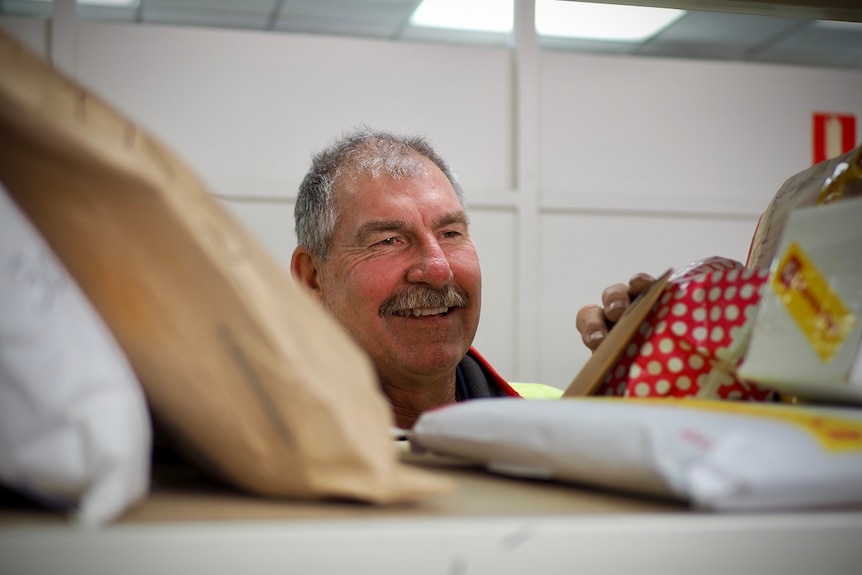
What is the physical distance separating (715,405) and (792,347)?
0.26 ft

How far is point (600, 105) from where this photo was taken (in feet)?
10.3

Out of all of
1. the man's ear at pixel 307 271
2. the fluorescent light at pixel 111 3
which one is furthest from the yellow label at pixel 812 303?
the fluorescent light at pixel 111 3

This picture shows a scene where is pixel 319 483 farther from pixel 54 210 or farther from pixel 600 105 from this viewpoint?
pixel 600 105

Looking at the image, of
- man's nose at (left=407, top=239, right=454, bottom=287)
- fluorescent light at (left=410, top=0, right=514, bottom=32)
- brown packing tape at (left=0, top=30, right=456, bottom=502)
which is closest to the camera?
brown packing tape at (left=0, top=30, right=456, bottom=502)

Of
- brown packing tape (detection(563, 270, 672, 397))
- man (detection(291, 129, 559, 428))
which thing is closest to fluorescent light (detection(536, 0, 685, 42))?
man (detection(291, 129, 559, 428))

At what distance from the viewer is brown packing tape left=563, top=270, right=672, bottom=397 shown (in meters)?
0.63

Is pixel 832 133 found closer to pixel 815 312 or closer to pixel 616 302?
pixel 616 302

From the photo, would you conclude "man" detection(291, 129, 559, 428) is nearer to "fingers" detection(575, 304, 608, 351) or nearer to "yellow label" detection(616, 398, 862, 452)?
"fingers" detection(575, 304, 608, 351)

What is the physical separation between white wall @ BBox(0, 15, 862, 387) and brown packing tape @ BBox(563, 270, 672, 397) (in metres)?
2.28

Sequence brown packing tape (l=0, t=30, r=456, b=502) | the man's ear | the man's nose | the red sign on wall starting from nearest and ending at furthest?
brown packing tape (l=0, t=30, r=456, b=502)
the man's nose
the man's ear
the red sign on wall

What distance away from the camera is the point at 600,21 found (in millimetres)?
4074

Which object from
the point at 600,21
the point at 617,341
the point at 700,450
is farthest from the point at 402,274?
the point at 600,21

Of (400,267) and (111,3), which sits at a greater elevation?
(111,3)

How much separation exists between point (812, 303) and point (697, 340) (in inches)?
5.9
